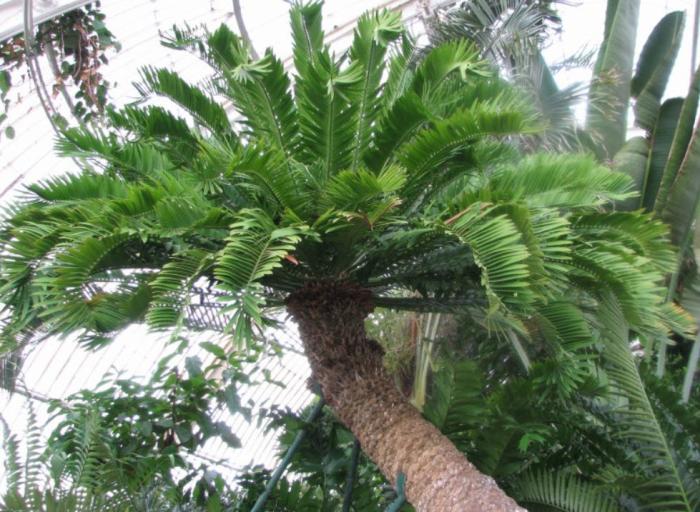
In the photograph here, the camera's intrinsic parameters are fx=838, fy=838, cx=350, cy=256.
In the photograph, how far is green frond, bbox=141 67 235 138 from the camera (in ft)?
15.2

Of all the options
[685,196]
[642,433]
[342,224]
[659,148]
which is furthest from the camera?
[659,148]

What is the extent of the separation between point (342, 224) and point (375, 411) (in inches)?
41.6

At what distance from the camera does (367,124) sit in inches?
172

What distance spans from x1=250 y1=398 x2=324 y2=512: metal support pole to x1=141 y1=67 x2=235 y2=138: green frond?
72.5 inches

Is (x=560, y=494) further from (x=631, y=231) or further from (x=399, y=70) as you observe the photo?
(x=399, y=70)

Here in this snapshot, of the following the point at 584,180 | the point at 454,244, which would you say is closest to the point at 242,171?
the point at 454,244

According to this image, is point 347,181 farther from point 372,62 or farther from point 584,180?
point 584,180

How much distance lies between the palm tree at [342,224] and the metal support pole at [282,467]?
91 cm

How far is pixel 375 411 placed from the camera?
4297mm

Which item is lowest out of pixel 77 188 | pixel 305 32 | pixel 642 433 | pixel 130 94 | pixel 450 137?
pixel 642 433

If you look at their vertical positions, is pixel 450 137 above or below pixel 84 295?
above

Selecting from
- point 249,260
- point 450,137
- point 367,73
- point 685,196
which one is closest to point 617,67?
point 685,196

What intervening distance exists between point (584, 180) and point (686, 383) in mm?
2875

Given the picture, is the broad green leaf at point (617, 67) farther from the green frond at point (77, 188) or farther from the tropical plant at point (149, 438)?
the green frond at point (77, 188)
